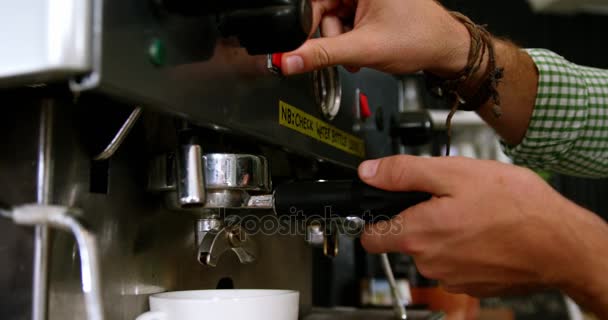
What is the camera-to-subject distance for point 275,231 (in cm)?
64

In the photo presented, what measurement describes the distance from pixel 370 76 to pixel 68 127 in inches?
17.0

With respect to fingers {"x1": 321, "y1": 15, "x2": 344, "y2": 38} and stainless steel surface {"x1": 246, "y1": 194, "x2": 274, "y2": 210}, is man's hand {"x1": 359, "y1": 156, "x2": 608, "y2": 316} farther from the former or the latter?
fingers {"x1": 321, "y1": 15, "x2": 344, "y2": 38}

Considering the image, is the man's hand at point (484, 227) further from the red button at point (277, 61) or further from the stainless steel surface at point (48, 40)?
the stainless steel surface at point (48, 40)

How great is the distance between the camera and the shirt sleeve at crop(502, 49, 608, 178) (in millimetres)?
753

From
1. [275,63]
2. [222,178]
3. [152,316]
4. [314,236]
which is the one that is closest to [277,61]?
[275,63]

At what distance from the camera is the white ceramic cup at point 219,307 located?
0.40m

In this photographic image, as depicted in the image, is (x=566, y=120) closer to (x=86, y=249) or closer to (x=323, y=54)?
(x=323, y=54)

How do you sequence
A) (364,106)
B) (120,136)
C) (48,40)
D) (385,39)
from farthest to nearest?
1. (364,106)
2. (385,39)
3. (120,136)
4. (48,40)

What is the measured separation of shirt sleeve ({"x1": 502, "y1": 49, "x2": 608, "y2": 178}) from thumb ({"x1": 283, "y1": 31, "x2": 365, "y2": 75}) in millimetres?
364

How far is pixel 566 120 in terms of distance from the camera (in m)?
0.76

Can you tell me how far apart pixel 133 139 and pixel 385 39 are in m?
0.24

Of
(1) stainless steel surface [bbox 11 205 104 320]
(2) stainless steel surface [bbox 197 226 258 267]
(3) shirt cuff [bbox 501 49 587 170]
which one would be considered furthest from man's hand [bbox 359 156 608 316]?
(3) shirt cuff [bbox 501 49 587 170]

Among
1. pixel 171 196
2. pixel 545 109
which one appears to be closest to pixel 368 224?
pixel 171 196

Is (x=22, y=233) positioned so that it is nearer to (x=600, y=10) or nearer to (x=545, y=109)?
(x=545, y=109)
